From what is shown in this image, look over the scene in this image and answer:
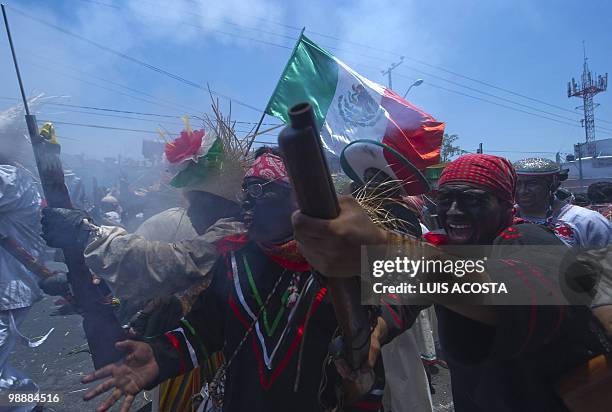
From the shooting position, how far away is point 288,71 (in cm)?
498

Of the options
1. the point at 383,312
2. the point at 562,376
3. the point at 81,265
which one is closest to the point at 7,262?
the point at 81,265

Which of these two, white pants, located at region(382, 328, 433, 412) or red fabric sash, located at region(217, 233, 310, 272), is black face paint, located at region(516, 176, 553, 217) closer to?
white pants, located at region(382, 328, 433, 412)

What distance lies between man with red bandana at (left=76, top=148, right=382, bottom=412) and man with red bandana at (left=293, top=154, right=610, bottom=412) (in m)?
0.36

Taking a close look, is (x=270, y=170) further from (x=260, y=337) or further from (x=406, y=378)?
(x=406, y=378)

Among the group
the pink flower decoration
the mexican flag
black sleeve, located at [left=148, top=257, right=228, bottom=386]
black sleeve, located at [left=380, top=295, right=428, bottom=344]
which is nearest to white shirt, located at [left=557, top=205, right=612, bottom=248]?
the mexican flag

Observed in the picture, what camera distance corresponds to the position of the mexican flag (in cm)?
470

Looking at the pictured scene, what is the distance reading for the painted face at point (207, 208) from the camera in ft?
9.55

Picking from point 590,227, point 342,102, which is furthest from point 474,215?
point 342,102

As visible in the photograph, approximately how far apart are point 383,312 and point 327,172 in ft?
4.25

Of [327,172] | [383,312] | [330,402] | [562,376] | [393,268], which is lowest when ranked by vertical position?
[330,402]

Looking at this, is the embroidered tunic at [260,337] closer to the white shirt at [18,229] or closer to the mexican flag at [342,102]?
the mexican flag at [342,102]

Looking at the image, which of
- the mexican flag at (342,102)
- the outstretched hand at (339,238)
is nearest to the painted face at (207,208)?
the mexican flag at (342,102)

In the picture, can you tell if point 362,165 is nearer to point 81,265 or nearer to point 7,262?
point 81,265

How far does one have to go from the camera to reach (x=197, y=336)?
1.85 m
